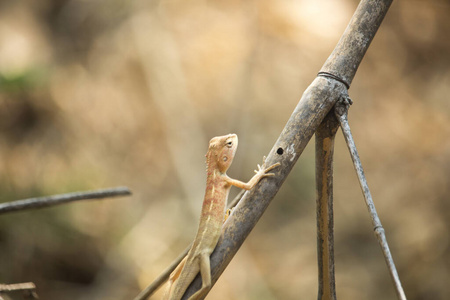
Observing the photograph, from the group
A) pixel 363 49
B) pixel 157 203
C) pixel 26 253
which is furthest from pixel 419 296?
pixel 26 253

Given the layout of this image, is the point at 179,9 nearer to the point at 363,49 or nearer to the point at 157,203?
the point at 157,203

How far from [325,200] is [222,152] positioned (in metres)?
0.76

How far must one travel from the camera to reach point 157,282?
177cm

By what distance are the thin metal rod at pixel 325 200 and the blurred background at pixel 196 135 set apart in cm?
290

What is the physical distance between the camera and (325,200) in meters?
1.65

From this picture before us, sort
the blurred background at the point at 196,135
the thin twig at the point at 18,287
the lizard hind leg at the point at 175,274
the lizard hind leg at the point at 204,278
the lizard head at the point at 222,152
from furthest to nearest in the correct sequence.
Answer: the blurred background at the point at 196,135
the lizard head at the point at 222,152
the lizard hind leg at the point at 175,274
the lizard hind leg at the point at 204,278
the thin twig at the point at 18,287

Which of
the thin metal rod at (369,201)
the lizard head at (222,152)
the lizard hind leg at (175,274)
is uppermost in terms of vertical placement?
the lizard head at (222,152)

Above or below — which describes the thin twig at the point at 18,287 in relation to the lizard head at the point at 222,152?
below

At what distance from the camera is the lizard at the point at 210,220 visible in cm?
169

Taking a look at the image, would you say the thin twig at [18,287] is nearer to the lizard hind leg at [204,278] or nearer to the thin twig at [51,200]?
the thin twig at [51,200]

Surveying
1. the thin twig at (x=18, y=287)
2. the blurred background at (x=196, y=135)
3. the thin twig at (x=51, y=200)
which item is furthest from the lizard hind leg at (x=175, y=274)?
the blurred background at (x=196, y=135)

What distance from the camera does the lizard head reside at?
7.41 feet

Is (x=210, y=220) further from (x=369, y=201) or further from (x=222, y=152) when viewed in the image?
(x=369, y=201)

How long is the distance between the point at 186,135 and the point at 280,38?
5.37 ft
